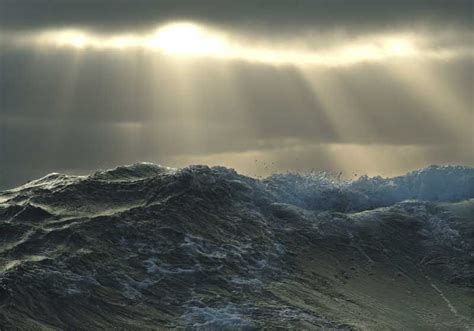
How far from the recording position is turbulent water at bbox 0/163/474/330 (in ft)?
385

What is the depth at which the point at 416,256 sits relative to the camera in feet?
592

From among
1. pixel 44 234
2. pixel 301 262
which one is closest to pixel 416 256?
pixel 301 262

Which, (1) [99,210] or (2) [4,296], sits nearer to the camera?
(2) [4,296]

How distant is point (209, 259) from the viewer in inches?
5669

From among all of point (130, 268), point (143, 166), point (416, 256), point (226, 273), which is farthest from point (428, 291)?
point (143, 166)

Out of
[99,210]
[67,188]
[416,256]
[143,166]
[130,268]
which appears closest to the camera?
[130,268]

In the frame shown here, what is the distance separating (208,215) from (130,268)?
36433 mm

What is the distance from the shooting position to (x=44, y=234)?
450ft

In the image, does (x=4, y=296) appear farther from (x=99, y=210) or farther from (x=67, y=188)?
(x=67, y=188)

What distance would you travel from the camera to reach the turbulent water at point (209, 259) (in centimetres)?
11750

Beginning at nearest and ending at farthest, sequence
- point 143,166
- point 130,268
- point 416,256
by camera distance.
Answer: point 130,268
point 416,256
point 143,166

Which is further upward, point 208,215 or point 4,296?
point 208,215

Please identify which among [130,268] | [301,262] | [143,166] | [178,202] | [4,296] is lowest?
[4,296]

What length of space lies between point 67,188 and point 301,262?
5242 centimetres
